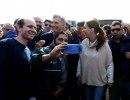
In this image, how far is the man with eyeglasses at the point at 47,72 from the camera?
12.2 feet

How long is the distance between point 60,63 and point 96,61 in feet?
2.81

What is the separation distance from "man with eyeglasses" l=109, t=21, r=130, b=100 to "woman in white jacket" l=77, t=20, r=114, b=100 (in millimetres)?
387

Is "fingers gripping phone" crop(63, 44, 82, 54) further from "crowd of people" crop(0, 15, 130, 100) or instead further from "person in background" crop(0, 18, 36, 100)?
"person in background" crop(0, 18, 36, 100)

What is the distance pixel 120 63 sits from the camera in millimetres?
5277

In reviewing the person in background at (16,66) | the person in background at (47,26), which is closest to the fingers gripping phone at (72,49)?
the person in background at (16,66)

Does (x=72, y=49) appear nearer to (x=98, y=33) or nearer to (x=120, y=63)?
(x=98, y=33)

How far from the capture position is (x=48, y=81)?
398 centimetres

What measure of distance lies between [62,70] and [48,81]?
377mm

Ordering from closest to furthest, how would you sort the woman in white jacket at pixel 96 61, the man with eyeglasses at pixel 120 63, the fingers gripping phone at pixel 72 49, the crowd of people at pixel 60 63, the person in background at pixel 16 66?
the person in background at pixel 16 66 < the crowd of people at pixel 60 63 < the fingers gripping phone at pixel 72 49 < the woman in white jacket at pixel 96 61 < the man with eyeglasses at pixel 120 63

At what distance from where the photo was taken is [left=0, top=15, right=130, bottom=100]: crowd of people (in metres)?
3.46

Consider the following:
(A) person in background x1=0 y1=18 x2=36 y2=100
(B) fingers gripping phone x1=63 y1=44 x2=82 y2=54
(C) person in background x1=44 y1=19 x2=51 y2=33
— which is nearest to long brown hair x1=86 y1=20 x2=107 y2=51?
(B) fingers gripping phone x1=63 y1=44 x2=82 y2=54

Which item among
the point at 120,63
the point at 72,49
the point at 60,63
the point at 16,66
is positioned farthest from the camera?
the point at 120,63

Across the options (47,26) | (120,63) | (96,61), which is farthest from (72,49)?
(47,26)

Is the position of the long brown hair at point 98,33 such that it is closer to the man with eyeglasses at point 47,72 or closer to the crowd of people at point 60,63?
the crowd of people at point 60,63
